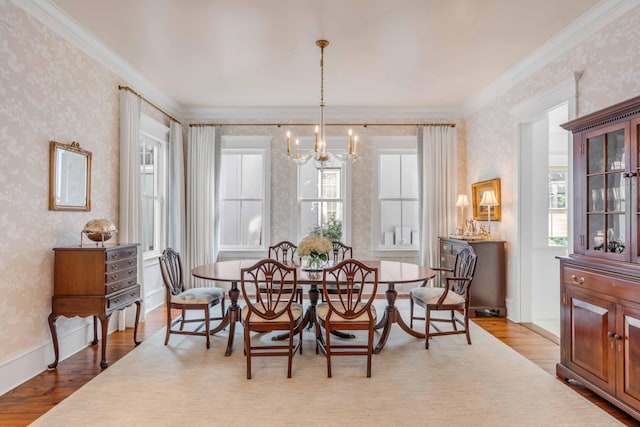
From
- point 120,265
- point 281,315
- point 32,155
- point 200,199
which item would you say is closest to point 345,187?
point 200,199

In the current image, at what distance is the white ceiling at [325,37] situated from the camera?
3.03 m

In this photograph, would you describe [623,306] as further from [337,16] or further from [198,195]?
[198,195]

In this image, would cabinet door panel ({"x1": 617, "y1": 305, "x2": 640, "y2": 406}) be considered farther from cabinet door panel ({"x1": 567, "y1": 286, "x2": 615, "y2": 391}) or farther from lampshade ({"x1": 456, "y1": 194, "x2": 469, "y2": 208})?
lampshade ({"x1": 456, "y1": 194, "x2": 469, "y2": 208})

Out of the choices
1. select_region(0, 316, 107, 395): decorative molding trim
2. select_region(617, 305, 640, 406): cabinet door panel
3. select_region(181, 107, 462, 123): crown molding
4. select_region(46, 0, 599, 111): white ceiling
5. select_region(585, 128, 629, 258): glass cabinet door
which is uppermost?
select_region(46, 0, 599, 111): white ceiling

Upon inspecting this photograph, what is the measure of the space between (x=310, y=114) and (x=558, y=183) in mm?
3644

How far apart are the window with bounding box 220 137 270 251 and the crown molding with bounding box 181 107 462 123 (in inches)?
15.7

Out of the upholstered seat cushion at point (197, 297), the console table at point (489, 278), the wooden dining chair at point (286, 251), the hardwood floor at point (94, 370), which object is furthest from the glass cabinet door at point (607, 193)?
the upholstered seat cushion at point (197, 297)

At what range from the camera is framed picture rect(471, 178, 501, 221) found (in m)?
4.85

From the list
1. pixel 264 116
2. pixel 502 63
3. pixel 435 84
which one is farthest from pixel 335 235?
pixel 502 63

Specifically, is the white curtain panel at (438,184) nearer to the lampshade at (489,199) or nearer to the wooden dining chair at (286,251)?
the lampshade at (489,199)

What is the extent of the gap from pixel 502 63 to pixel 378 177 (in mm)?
2365

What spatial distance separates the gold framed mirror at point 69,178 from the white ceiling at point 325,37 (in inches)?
44.3

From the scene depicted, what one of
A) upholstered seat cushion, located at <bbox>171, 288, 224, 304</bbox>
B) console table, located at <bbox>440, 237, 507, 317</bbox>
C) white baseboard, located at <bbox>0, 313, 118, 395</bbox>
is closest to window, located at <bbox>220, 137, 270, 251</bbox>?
upholstered seat cushion, located at <bbox>171, 288, 224, 304</bbox>

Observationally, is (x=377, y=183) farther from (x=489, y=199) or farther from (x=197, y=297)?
(x=197, y=297)
